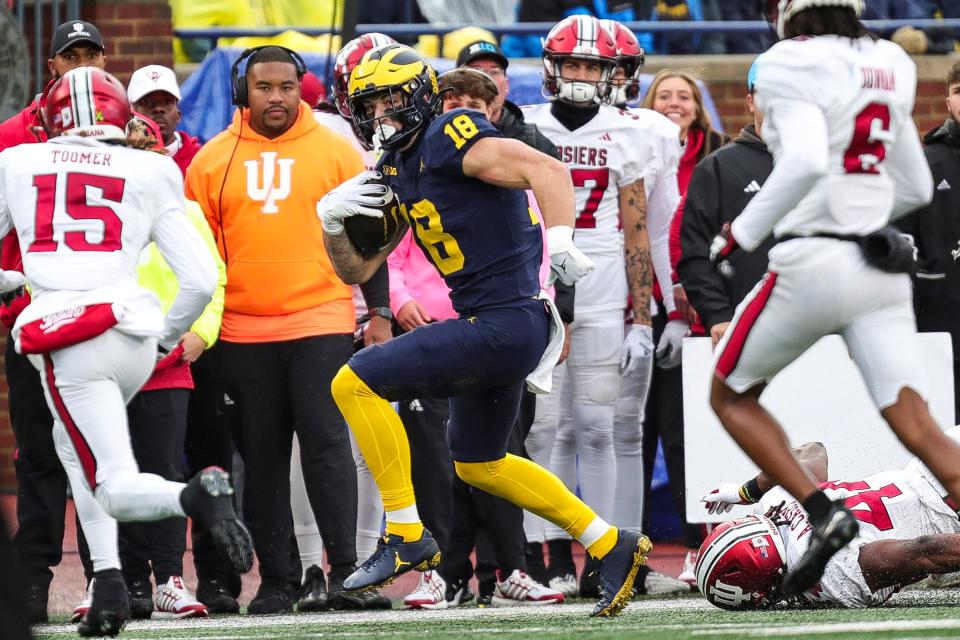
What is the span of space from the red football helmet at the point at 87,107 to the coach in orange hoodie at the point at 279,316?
120 centimetres

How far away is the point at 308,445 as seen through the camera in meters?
6.82

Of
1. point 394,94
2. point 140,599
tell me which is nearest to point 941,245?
point 394,94

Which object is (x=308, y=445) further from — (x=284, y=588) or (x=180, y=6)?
(x=180, y=6)

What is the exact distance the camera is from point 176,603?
666 cm

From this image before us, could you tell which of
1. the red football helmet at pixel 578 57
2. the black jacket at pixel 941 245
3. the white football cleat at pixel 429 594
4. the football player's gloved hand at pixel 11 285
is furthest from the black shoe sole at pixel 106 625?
the black jacket at pixel 941 245

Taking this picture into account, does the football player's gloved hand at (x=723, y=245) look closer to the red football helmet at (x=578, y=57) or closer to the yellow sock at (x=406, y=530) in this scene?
the yellow sock at (x=406, y=530)

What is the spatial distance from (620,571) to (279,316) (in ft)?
6.28

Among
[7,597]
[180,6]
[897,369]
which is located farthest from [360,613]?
[180,6]

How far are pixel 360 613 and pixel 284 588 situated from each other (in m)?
0.52

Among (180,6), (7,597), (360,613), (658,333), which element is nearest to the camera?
(7,597)

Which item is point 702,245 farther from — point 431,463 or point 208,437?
point 208,437

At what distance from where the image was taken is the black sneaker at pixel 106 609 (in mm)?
5277

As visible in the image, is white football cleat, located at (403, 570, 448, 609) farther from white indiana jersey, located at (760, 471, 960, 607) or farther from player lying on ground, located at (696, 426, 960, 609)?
white indiana jersey, located at (760, 471, 960, 607)

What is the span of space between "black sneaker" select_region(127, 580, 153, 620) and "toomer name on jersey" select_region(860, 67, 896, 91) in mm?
3427
